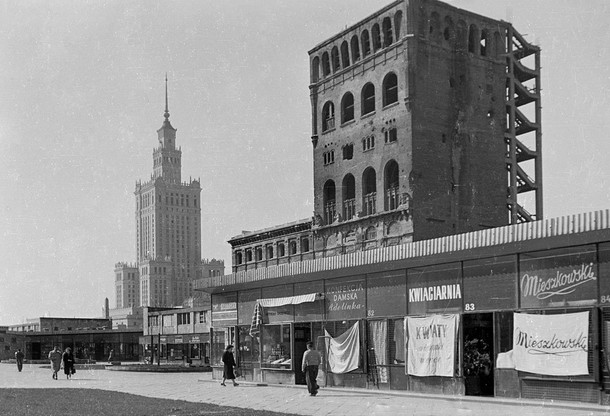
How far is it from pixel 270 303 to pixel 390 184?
36576 millimetres

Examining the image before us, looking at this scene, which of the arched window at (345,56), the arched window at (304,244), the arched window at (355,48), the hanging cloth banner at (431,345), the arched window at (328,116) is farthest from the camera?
the arched window at (304,244)

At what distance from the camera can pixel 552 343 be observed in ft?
69.2

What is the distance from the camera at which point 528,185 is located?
75688 mm

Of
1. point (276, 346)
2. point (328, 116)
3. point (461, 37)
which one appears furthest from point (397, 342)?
point (328, 116)

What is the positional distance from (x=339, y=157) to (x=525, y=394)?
5179 centimetres

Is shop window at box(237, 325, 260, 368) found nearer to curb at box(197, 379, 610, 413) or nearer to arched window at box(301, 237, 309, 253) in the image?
curb at box(197, 379, 610, 413)

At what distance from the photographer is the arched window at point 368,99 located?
70.2 m

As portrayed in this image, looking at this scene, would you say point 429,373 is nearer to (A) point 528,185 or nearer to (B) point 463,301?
(B) point 463,301

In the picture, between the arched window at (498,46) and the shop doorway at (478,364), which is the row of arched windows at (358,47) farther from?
the shop doorway at (478,364)

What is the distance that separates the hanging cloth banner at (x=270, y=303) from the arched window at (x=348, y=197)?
1521 inches

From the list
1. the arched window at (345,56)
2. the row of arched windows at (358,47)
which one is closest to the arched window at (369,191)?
the row of arched windows at (358,47)

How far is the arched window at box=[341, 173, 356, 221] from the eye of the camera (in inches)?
2817

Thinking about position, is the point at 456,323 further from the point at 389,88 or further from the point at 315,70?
the point at 315,70

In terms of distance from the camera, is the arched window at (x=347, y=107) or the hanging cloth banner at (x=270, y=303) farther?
the arched window at (x=347, y=107)
